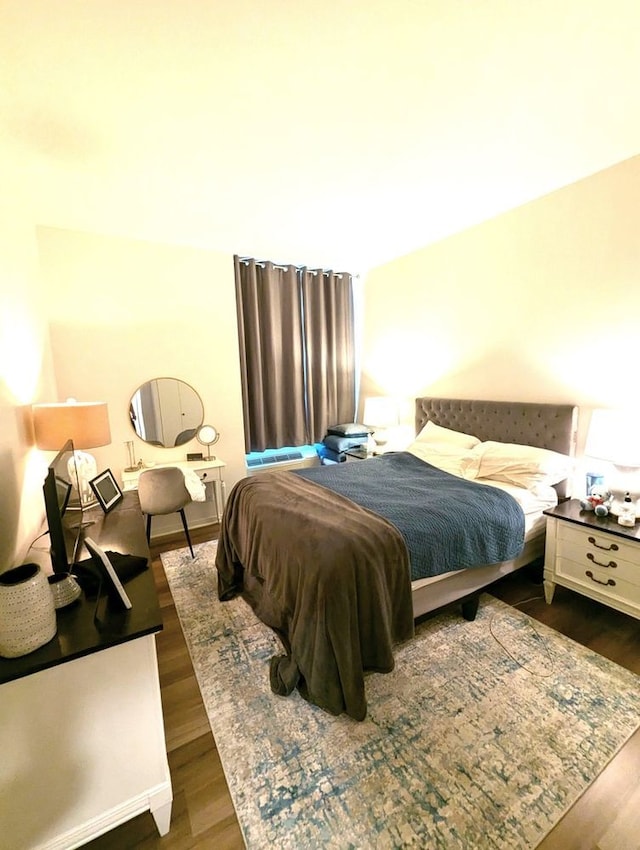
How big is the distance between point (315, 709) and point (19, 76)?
310 cm

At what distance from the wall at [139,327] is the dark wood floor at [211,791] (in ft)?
6.89

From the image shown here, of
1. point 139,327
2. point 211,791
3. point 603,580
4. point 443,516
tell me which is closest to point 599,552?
point 603,580

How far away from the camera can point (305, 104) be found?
1.75 m

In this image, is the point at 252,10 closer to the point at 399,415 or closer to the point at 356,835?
the point at 356,835

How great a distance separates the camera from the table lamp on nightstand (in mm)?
2102

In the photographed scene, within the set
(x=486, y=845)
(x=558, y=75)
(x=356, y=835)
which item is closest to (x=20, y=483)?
(x=356, y=835)

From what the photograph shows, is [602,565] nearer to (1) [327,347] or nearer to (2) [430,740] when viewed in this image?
(2) [430,740]

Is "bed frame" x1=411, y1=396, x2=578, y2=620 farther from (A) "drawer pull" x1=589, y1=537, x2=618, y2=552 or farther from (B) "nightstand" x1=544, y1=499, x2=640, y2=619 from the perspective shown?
(A) "drawer pull" x1=589, y1=537, x2=618, y2=552

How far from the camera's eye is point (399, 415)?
14.0 ft

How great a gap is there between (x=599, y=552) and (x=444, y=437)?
60.4 inches

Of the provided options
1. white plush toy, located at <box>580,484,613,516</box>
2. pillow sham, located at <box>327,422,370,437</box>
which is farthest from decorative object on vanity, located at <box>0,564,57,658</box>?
pillow sham, located at <box>327,422,370,437</box>

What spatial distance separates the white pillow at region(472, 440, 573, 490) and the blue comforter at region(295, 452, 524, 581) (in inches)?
Answer: 9.7

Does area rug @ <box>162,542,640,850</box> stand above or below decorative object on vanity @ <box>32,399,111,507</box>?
below

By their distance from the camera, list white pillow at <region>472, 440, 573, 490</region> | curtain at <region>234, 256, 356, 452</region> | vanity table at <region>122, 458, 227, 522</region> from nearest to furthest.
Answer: white pillow at <region>472, 440, 573, 490</region>
vanity table at <region>122, 458, 227, 522</region>
curtain at <region>234, 256, 356, 452</region>
